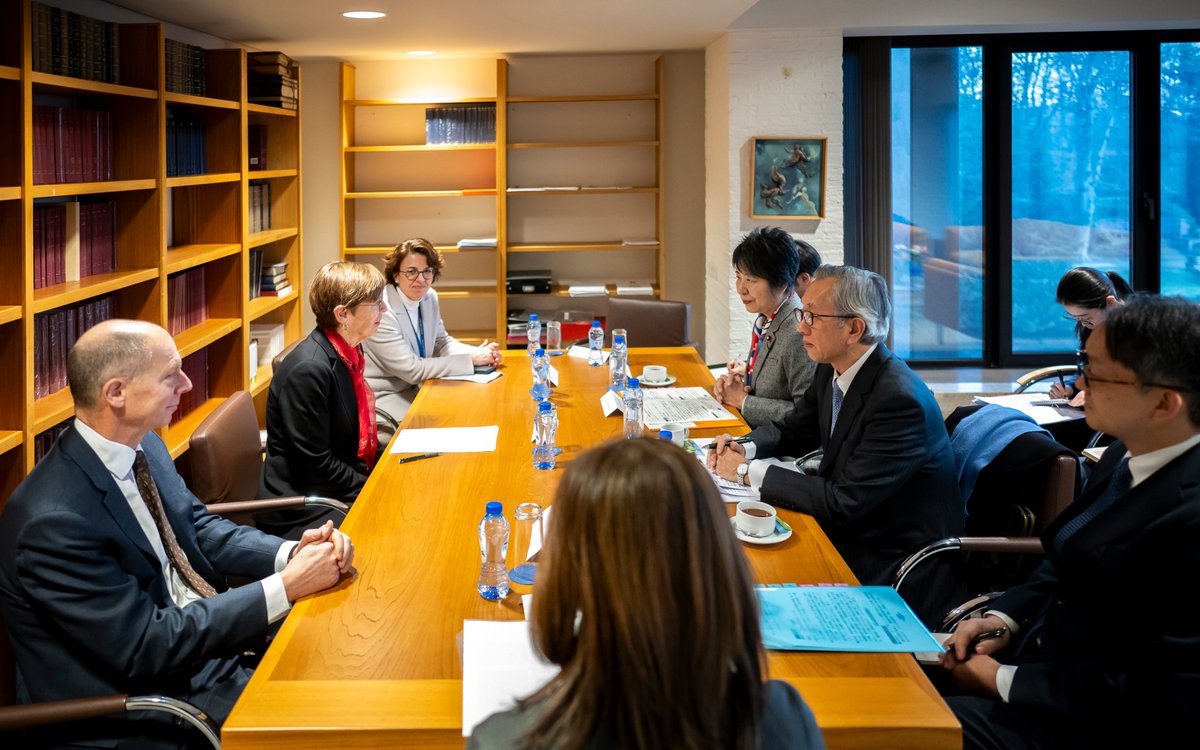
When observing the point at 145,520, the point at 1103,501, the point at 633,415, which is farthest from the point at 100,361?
the point at 1103,501

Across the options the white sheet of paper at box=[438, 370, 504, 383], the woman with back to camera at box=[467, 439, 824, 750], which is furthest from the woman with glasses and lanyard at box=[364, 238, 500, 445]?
the woman with back to camera at box=[467, 439, 824, 750]

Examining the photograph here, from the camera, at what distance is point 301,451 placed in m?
3.39

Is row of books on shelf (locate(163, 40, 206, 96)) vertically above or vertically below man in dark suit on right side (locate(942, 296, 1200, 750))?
above

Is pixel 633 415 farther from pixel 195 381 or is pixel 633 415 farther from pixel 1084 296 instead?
pixel 195 381

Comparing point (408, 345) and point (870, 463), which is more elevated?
point (408, 345)

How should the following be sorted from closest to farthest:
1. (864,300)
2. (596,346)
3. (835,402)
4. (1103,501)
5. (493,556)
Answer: (493,556)
(1103,501)
(864,300)
(835,402)
(596,346)

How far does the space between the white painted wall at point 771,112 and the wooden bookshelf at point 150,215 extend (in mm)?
Result: 2541

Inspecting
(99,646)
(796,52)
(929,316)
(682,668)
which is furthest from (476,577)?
(929,316)

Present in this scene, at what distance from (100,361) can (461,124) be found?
5.09 m

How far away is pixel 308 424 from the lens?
339 cm

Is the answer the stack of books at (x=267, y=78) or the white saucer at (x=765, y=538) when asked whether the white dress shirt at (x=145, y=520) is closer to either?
the white saucer at (x=765, y=538)

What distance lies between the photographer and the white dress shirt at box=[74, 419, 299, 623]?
209 cm

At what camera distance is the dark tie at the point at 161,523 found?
230cm

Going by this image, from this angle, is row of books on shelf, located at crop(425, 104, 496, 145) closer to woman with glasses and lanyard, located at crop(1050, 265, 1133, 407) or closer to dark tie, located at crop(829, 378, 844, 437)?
woman with glasses and lanyard, located at crop(1050, 265, 1133, 407)
